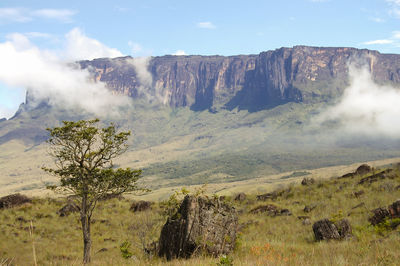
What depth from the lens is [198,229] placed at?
10.0 metres

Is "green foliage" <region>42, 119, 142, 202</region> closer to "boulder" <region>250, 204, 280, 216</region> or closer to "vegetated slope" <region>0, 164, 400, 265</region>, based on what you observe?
"vegetated slope" <region>0, 164, 400, 265</region>

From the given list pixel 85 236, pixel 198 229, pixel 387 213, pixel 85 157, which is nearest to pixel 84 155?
pixel 85 157

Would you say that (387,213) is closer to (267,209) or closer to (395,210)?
(395,210)

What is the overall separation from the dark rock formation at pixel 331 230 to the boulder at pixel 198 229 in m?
5.16

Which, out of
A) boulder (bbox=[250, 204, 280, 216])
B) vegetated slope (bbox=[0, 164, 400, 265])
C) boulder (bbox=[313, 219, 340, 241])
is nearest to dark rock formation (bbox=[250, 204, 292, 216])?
boulder (bbox=[250, 204, 280, 216])

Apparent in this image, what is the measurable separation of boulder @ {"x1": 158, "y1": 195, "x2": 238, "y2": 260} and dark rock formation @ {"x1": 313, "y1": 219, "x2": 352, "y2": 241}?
5156mm

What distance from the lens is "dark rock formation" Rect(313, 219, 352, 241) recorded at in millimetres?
13688

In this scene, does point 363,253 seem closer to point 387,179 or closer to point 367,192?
point 367,192

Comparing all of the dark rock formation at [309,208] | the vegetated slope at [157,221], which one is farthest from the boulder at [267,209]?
the dark rock formation at [309,208]

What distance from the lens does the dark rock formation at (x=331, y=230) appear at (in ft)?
44.9

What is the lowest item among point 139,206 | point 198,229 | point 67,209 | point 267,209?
point 139,206

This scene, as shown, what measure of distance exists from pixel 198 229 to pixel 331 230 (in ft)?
23.9

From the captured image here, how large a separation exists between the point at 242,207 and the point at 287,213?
674 cm

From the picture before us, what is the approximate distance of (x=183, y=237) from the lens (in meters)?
9.91
